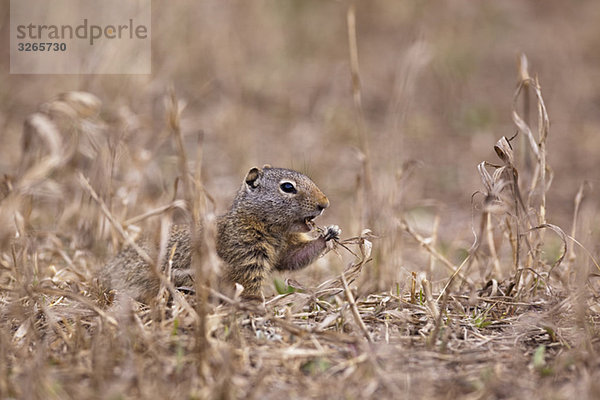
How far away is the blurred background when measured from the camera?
5.93m

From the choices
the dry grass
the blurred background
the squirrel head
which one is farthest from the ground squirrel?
the blurred background

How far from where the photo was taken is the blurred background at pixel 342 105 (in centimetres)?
593

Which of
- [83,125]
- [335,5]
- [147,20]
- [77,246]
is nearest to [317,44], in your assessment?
[335,5]

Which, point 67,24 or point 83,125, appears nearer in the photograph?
point 83,125

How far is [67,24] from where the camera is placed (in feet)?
26.6

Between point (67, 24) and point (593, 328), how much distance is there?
694cm

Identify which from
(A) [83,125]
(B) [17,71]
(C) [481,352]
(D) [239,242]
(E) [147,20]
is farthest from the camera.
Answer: (B) [17,71]

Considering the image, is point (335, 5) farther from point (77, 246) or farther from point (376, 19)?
point (77, 246)

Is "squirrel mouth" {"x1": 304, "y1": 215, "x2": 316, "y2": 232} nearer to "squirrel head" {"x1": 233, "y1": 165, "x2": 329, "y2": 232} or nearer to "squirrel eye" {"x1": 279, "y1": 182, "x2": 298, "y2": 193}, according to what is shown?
"squirrel head" {"x1": 233, "y1": 165, "x2": 329, "y2": 232}

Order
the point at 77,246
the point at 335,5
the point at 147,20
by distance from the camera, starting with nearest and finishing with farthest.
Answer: the point at 77,246 → the point at 147,20 → the point at 335,5

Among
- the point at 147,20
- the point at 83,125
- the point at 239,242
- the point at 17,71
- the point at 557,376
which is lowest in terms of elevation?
the point at 557,376

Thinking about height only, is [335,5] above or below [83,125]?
above

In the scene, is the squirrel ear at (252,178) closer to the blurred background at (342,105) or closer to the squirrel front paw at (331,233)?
the squirrel front paw at (331,233)

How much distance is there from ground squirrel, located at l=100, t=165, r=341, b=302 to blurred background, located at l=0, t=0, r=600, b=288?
73cm
